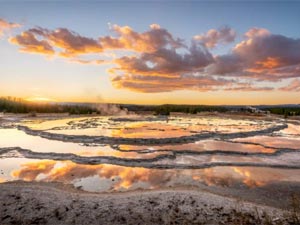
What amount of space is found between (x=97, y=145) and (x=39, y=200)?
1026 centimetres

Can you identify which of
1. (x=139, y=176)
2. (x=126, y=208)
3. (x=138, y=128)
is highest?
(x=138, y=128)

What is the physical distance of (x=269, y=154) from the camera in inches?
A: 603

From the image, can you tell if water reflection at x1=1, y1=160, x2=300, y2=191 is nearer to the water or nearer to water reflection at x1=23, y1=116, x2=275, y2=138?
the water

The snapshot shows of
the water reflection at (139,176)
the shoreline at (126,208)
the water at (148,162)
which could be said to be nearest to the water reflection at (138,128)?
the water at (148,162)

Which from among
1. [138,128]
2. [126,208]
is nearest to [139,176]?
[126,208]

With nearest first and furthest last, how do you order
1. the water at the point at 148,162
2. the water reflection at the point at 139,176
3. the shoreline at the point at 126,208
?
the shoreline at the point at 126,208 → the water reflection at the point at 139,176 → the water at the point at 148,162

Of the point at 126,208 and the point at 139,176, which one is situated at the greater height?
the point at 126,208

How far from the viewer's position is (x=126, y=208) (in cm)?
720

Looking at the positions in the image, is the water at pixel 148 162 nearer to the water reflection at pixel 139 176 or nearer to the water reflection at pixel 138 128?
the water reflection at pixel 139 176

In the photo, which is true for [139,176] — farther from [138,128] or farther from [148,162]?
[138,128]

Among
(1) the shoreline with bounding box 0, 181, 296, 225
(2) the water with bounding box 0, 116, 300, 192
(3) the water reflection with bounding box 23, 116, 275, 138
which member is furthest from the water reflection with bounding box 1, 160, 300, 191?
(3) the water reflection with bounding box 23, 116, 275, 138

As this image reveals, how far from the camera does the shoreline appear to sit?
6559mm

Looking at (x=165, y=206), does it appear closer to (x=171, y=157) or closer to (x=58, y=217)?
(x=58, y=217)

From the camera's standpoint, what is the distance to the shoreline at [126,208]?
21.5 feet
